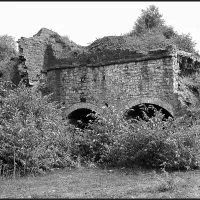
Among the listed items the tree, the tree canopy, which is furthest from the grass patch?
the tree

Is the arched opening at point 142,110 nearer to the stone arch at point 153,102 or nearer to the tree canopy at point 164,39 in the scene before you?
the stone arch at point 153,102

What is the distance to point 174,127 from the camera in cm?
1119

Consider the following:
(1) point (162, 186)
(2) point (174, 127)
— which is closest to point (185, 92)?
(2) point (174, 127)

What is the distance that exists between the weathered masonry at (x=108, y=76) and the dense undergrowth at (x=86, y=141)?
1.58 metres

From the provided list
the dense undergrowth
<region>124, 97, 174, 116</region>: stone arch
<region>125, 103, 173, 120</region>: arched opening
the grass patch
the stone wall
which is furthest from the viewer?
<region>125, 103, 173, 120</region>: arched opening

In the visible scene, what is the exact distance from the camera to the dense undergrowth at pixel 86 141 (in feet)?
33.7

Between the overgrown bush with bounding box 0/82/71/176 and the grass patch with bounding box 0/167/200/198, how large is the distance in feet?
1.62

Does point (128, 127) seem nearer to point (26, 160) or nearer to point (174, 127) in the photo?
point (174, 127)

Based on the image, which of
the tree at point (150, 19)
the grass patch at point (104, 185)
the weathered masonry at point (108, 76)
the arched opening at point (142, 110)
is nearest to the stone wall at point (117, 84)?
the weathered masonry at point (108, 76)

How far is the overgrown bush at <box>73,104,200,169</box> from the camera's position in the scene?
400 inches

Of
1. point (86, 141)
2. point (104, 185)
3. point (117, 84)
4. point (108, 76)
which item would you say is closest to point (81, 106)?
point (108, 76)

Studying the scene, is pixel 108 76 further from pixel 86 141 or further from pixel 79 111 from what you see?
pixel 86 141

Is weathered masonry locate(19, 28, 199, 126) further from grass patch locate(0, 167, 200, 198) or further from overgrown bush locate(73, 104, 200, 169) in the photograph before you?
grass patch locate(0, 167, 200, 198)

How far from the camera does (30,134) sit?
418 inches
